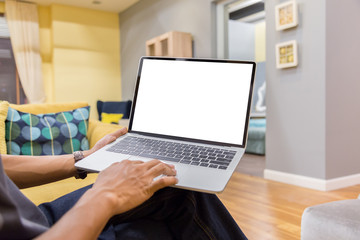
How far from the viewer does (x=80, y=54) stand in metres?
5.84

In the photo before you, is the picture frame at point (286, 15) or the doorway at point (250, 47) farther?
the doorway at point (250, 47)

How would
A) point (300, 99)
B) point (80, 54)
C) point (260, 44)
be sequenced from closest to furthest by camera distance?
point (300, 99) → point (80, 54) → point (260, 44)

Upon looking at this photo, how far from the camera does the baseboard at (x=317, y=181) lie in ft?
8.81

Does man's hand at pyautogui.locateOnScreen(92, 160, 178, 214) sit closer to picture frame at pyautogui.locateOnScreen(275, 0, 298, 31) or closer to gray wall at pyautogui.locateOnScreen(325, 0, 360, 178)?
gray wall at pyautogui.locateOnScreen(325, 0, 360, 178)

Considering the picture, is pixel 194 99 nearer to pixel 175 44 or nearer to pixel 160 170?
pixel 160 170

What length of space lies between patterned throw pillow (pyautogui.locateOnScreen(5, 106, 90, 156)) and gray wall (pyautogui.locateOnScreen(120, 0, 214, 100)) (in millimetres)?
2289

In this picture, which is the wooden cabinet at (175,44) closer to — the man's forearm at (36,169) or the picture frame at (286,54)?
the picture frame at (286,54)

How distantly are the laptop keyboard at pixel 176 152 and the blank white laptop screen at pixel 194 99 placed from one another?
0.20 feet

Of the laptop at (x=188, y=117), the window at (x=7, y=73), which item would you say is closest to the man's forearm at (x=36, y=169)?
the laptop at (x=188, y=117)

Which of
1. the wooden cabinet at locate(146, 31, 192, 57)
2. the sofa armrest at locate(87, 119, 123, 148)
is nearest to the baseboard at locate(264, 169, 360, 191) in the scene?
the sofa armrest at locate(87, 119, 123, 148)

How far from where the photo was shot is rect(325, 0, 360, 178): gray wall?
2670 millimetres

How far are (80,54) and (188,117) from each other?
5.30 m

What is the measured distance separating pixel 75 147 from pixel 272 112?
75.6 inches

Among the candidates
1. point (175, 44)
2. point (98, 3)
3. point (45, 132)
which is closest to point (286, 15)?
point (175, 44)
